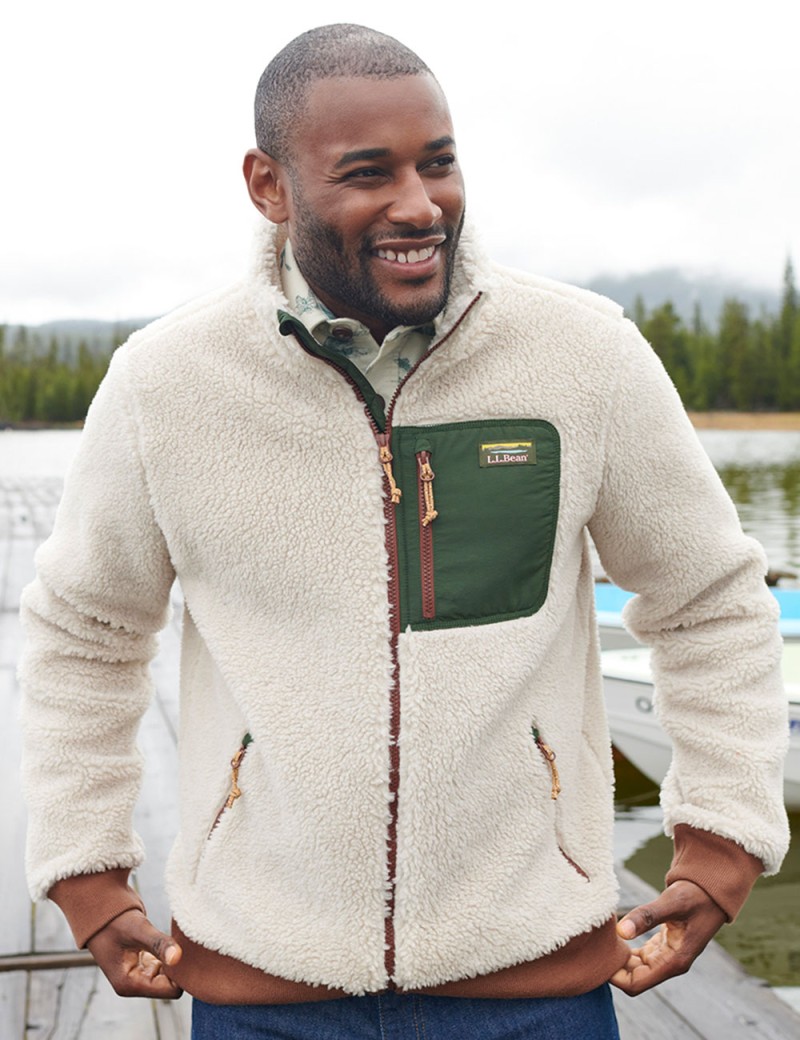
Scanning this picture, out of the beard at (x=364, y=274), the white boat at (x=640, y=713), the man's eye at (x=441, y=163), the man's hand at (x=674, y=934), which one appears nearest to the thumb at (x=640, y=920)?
the man's hand at (x=674, y=934)

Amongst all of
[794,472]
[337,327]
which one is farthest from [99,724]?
[794,472]

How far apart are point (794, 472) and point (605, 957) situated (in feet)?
125

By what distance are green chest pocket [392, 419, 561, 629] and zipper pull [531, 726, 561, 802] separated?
5.7 inches

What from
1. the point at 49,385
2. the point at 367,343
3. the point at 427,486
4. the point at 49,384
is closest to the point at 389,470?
the point at 427,486

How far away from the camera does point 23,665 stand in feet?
5.38

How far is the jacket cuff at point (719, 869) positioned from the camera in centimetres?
152

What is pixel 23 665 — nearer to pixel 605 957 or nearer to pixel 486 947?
pixel 486 947

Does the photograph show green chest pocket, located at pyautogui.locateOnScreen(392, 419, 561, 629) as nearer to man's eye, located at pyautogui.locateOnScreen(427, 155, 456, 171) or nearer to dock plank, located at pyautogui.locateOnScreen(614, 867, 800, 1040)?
man's eye, located at pyautogui.locateOnScreen(427, 155, 456, 171)

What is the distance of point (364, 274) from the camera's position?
1451 mm

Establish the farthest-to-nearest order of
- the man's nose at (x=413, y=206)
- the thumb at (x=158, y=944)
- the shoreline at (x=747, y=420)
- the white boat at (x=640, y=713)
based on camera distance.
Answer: the shoreline at (x=747, y=420)
the white boat at (x=640, y=713)
the thumb at (x=158, y=944)
the man's nose at (x=413, y=206)

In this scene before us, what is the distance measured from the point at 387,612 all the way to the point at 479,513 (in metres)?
0.16

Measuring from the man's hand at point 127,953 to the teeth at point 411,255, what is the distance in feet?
2.82

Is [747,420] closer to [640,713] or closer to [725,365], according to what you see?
[725,365]

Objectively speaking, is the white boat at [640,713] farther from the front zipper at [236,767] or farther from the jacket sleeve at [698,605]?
the front zipper at [236,767]
